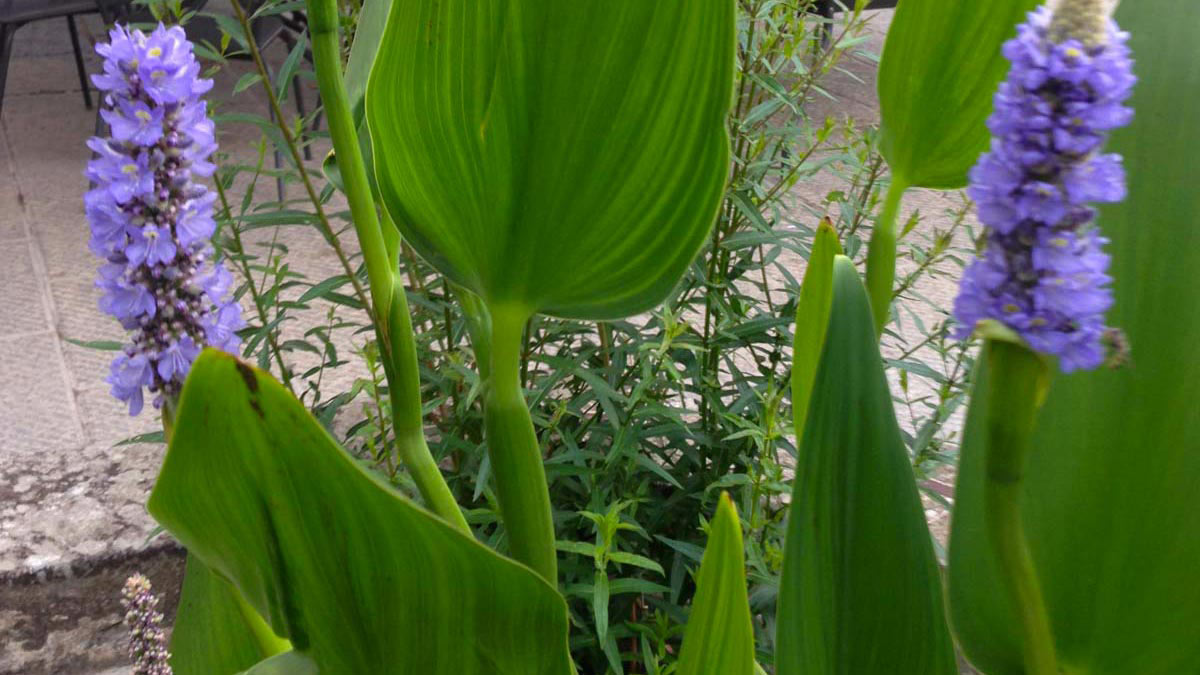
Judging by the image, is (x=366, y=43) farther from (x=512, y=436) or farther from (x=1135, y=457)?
(x=1135, y=457)

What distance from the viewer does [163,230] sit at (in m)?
0.55

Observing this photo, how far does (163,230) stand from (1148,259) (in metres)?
0.43

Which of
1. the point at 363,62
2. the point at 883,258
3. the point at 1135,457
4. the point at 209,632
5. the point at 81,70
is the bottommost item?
the point at 209,632

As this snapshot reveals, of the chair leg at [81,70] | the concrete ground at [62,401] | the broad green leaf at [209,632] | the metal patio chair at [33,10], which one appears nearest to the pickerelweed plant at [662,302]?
the broad green leaf at [209,632]

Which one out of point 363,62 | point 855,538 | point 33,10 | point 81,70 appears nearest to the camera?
point 855,538

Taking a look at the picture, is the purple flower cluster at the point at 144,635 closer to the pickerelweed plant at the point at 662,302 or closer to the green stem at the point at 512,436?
the pickerelweed plant at the point at 662,302

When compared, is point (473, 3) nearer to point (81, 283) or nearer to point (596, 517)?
point (596, 517)

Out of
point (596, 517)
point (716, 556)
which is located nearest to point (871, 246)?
point (716, 556)

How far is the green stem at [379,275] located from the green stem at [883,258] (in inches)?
9.3

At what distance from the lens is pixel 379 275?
623mm

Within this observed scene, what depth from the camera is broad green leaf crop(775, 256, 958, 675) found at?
1.63 ft

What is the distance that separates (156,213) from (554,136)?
0.59 feet

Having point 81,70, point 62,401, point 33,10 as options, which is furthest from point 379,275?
point 81,70

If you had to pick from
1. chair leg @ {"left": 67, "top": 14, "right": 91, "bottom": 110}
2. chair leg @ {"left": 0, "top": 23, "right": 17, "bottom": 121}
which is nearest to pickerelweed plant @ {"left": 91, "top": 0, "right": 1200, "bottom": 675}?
chair leg @ {"left": 0, "top": 23, "right": 17, "bottom": 121}
